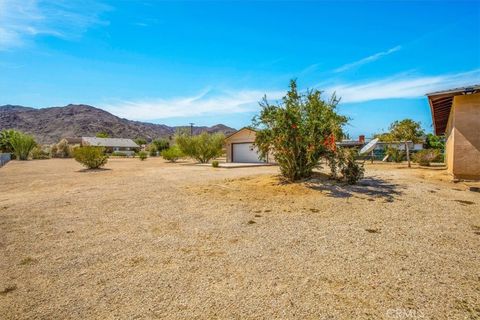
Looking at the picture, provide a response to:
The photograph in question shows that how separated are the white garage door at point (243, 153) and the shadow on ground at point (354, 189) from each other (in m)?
17.0

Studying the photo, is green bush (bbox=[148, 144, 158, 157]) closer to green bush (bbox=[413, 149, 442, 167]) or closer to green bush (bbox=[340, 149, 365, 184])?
green bush (bbox=[413, 149, 442, 167])

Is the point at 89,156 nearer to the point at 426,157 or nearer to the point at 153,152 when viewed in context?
the point at 426,157

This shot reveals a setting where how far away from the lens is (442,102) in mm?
10297

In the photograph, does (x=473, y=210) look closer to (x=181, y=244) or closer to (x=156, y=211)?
(x=181, y=244)

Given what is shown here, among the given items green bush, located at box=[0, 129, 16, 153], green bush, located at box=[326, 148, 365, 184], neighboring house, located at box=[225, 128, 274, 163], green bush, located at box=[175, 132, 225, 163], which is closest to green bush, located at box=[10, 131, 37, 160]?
green bush, located at box=[0, 129, 16, 153]

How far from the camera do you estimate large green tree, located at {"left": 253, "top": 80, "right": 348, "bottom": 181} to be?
9.47m

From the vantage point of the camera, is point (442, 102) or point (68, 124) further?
point (68, 124)

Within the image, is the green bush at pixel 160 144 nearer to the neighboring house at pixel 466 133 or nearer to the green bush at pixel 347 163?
the green bush at pixel 347 163

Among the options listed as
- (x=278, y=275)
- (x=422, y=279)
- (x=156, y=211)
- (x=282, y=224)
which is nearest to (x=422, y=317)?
(x=422, y=279)

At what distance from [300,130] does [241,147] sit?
734 inches

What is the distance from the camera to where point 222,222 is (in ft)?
18.6

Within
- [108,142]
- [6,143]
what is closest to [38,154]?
[6,143]

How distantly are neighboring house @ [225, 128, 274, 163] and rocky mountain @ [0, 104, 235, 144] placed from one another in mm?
105710

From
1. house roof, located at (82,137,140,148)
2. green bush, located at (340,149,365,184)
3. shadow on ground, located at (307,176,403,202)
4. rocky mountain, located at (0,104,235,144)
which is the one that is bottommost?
shadow on ground, located at (307,176,403,202)
